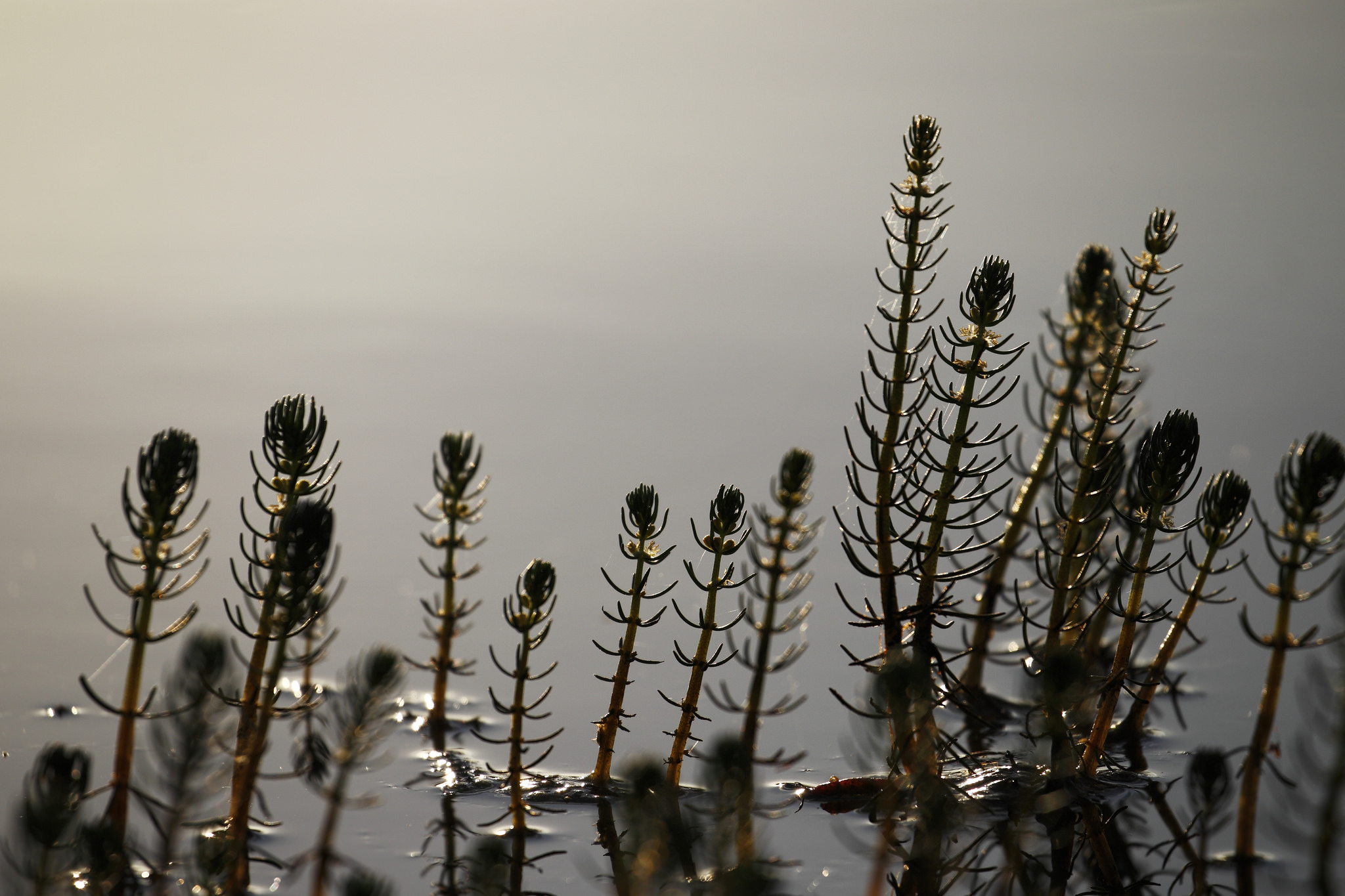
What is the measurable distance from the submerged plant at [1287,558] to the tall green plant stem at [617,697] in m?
1.41

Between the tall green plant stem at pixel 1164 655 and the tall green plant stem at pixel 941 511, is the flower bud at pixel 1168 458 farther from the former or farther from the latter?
the tall green plant stem at pixel 941 511

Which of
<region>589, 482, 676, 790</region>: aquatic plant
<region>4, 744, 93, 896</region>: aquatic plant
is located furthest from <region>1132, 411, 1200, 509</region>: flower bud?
<region>4, 744, 93, 896</region>: aquatic plant

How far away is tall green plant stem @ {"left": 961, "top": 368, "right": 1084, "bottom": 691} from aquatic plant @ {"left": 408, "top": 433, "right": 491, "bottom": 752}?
4.51 ft

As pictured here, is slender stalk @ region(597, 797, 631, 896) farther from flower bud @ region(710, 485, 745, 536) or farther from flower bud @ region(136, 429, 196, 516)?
flower bud @ region(136, 429, 196, 516)

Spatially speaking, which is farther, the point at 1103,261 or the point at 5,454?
the point at 5,454

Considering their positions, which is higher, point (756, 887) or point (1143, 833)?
point (756, 887)

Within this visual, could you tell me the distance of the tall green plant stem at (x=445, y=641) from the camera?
339cm

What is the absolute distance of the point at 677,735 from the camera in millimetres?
2986

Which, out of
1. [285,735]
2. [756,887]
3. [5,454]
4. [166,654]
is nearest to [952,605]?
[756,887]

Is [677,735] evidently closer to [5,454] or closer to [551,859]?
[551,859]

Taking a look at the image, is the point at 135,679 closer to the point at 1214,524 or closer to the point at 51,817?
the point at 51,817

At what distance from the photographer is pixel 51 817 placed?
1853 millimetres

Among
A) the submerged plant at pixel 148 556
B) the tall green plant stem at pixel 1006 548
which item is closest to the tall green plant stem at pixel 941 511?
the tall green plant stem at pixel 1006 548

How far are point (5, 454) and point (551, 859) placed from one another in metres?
3.75
